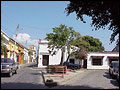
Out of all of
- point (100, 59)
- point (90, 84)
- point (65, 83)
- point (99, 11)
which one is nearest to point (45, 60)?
point (100, 59)

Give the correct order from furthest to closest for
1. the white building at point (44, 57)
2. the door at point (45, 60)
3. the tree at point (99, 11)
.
Result: the door at point (45, 60), the white building at point (44, 57), the tree at point (99, 11)

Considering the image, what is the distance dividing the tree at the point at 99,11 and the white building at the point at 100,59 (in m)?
25.9

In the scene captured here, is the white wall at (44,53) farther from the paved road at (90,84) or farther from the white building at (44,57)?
the paved road at (90,84)

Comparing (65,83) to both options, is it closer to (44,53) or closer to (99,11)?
(99,11)

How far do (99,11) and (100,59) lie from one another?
28147mm

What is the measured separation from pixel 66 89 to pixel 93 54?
84.0ft

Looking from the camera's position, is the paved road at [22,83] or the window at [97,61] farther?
the window at [97,61]

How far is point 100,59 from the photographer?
120 ft

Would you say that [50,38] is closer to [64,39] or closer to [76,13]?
[64,39]

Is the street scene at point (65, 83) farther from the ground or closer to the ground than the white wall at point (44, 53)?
closer to the ground

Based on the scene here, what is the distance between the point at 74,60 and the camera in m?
39.2

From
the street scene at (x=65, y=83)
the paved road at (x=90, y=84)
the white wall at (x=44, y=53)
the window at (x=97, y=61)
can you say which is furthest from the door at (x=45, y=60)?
the paved road at (x=90, y=84)

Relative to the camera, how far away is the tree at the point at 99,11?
8538mm

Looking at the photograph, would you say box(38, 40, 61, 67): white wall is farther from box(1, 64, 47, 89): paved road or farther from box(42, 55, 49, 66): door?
box(1, 64, 47, 89): paved road
